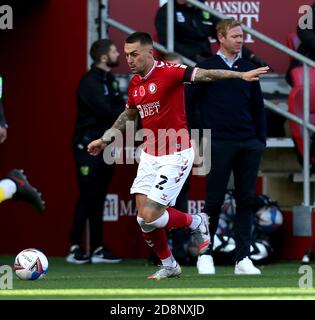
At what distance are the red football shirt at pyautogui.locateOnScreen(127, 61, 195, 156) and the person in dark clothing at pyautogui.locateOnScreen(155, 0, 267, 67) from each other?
3.14 meters

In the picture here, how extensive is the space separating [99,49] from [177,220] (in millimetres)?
3322

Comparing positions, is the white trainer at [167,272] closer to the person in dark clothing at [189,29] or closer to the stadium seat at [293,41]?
the person in dark clothing at [189,29]

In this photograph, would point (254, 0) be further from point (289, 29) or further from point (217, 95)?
point (217, 95)

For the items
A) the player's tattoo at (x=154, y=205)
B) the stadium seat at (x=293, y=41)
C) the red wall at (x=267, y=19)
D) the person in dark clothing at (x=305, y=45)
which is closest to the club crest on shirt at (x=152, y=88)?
the player's tattoo at (x=154, y=205)

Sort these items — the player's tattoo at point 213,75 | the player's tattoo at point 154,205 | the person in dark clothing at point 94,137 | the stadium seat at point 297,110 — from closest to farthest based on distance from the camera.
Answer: the player's tattoo at point 213,75 → the player's tattoo at point 154,205 → the person in dark clothing at point 94,137 → the stadium seat at point 297,110

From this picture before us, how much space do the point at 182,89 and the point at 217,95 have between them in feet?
2.80

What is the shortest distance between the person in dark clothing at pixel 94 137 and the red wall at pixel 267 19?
150 cm

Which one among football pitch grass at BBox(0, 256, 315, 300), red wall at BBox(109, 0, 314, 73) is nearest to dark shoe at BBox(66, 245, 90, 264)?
football pitch grass at BBox(0, 256, 315, 300)

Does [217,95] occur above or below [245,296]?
above

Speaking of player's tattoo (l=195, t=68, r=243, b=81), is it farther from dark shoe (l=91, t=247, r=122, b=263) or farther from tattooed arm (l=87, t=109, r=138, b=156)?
dark shoe (l=91, t=247, r=122, b=263)

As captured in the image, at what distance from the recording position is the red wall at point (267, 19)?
14.9m

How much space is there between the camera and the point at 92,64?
44.9 feet

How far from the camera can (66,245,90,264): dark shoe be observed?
13.6 meters

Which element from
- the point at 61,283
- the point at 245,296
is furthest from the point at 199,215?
the point at 245,296
